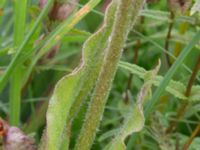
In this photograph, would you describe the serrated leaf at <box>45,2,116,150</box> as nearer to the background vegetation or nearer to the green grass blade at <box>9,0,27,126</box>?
the background vegetation

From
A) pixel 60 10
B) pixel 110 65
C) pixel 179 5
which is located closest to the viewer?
pixel 110 65

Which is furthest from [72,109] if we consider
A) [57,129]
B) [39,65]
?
[39,65]

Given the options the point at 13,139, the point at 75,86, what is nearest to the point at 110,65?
the point at 75,86

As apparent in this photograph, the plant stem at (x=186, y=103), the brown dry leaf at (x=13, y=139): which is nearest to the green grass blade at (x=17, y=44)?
the brown dry leaf at (x=13, y=139)

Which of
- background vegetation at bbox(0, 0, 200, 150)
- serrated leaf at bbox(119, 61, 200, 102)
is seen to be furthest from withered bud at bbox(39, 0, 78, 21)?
serrated leaf at bbox(119, 61, 200, 102)

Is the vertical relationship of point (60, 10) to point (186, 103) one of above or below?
above

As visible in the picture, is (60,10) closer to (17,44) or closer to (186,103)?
(17,44)

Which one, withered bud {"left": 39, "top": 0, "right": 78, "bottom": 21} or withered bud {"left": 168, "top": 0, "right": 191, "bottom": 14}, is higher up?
withered bud {"left": 168, "top": 0, "right": 191, "bottom": 14}
